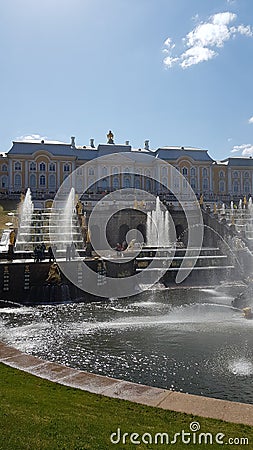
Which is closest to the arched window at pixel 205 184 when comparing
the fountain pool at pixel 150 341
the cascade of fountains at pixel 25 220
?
the cascade of fountains at pixel 25 220

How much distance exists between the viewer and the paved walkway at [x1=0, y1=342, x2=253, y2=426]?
18.4 ft

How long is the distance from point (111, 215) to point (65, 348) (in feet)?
104

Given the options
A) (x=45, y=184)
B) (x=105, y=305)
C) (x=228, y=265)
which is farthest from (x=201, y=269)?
(x=45, y=184)

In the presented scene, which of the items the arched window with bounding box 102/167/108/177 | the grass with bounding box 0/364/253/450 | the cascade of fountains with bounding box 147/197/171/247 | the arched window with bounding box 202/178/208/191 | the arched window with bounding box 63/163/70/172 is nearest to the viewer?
the grass with bounding box 0/364/253/450

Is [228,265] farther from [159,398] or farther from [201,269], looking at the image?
[159,398]

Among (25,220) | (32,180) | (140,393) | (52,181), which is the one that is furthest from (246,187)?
(140,393)

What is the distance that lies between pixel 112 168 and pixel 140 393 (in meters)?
65.6

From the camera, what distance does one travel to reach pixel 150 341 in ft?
34.4

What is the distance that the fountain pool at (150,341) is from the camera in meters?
7.87

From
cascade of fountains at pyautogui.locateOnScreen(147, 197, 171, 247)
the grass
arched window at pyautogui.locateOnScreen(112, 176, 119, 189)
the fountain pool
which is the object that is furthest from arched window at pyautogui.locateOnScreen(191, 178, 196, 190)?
the grass

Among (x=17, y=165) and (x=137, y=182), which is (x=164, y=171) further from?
(x=17, y=165)

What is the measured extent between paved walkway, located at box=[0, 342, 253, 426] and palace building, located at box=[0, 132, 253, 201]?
190 ft

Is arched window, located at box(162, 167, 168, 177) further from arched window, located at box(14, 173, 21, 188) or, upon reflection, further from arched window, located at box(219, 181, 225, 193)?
arched window, located at box(14, 173, 21, 188)

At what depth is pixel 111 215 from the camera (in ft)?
136
